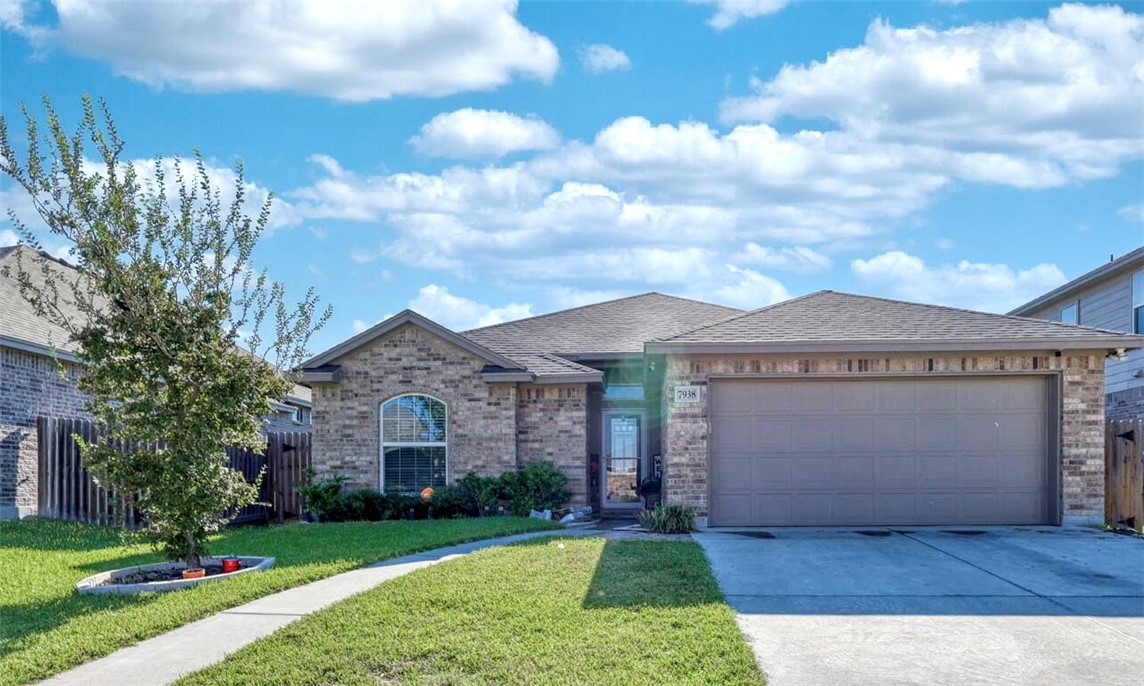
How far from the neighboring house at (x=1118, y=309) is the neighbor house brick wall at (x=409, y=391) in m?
12.1

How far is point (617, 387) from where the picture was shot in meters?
19.2

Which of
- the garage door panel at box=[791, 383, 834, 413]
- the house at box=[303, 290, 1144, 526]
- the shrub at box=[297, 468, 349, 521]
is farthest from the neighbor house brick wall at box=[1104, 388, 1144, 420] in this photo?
the shrub at box=[297, 468, 349, 521]

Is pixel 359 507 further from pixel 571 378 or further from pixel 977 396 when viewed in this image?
pixel 977 396

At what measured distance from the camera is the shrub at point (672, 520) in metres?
13.7

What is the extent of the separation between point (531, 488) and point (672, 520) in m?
3.77

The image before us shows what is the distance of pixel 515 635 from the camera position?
747 centimetres

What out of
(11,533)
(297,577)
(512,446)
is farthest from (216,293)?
(512,446)

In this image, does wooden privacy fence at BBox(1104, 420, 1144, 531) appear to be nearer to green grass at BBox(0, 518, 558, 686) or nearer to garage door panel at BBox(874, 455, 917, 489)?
garage door panel at BBox(874, 455, 917, 489)

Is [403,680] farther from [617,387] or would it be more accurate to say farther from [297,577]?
[617,387]

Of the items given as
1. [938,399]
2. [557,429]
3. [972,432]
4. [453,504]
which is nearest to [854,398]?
[938,399]

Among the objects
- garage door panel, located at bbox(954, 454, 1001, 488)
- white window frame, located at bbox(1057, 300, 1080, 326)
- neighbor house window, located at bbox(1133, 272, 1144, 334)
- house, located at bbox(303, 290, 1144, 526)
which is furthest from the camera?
white window frame, located at bbox(1057, 300, 1080, 326)

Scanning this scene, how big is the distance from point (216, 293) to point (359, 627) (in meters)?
4.36

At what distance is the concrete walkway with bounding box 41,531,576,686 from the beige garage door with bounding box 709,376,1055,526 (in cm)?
567

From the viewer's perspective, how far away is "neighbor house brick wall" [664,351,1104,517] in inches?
557
